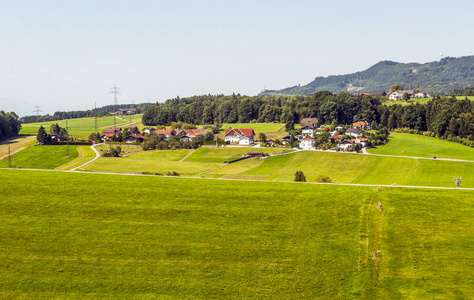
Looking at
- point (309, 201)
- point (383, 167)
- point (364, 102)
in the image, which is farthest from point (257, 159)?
point (364, 102)

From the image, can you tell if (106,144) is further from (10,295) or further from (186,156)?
(10,295)

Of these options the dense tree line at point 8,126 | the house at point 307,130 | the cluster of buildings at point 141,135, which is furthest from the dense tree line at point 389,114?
the dense tree line at point 8,126

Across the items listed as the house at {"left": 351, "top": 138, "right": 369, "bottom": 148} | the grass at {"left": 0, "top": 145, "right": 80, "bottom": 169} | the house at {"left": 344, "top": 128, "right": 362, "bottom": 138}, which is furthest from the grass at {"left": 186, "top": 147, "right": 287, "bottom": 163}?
the grass at {"left": 0, "top": 145, "right": 80, "bottom": 169}

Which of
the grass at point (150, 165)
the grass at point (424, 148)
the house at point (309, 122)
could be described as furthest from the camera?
the house at point (309, 122)

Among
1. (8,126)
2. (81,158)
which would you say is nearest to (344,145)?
(81,158)

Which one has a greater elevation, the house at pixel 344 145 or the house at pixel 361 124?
the house at pixel 361 124

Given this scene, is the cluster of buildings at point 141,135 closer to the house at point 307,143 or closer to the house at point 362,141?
the house at point 307,143

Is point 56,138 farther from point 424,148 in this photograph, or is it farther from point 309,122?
point 424,148
